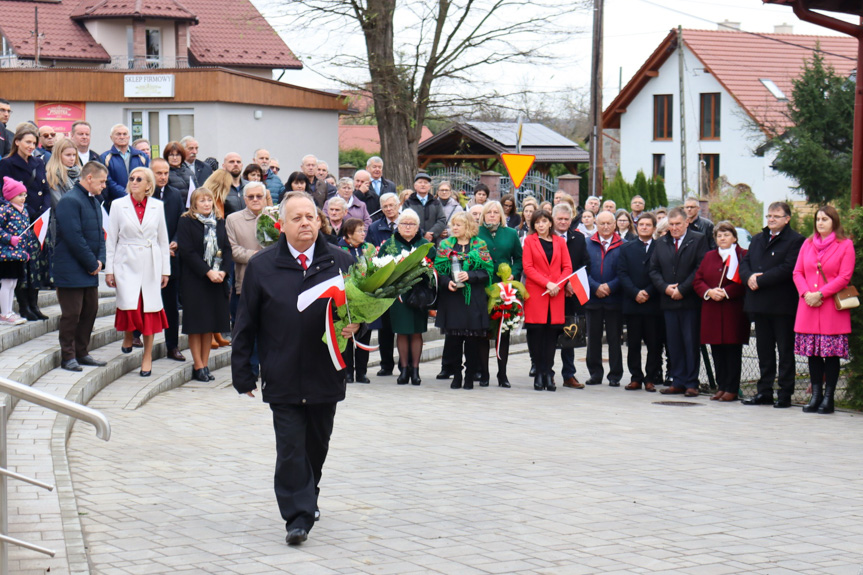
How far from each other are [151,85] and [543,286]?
84.4ft

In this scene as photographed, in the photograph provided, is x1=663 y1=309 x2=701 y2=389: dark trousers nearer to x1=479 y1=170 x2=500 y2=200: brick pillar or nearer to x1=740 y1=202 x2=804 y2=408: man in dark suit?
x1=740 y1=202 x2=804 y2=408: man in dark suit

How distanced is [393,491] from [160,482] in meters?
1.54


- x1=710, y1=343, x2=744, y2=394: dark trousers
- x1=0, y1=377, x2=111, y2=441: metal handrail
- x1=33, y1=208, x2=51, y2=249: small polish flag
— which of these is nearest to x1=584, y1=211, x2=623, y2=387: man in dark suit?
x1=710, y1=343, x2=744, y2=394: dark trousers

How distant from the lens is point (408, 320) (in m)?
12.3

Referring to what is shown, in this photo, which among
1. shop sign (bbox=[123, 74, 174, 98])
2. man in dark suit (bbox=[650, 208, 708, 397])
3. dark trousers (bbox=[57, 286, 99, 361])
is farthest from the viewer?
shop sign (bbox=[123, 74, 174, 98])

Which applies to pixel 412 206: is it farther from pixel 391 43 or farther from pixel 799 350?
pixel 391 43

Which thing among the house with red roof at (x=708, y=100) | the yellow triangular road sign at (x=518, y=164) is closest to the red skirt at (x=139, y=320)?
the yellow triangular road sign at (x=518, y=164)

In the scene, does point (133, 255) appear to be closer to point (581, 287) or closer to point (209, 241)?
point (209, 241)

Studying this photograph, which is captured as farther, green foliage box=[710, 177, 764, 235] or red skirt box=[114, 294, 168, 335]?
green foliage box=[710, 177, 764, 235]

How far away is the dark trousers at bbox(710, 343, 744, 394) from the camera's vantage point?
11952 mm

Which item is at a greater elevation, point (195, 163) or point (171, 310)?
point (195, 163)

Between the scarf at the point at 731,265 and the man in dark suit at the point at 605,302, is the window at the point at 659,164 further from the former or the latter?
the scarf at the point at 731,265

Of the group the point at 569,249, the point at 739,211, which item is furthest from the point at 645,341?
the point at 739,211

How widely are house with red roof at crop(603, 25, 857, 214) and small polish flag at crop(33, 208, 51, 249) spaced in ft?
134
